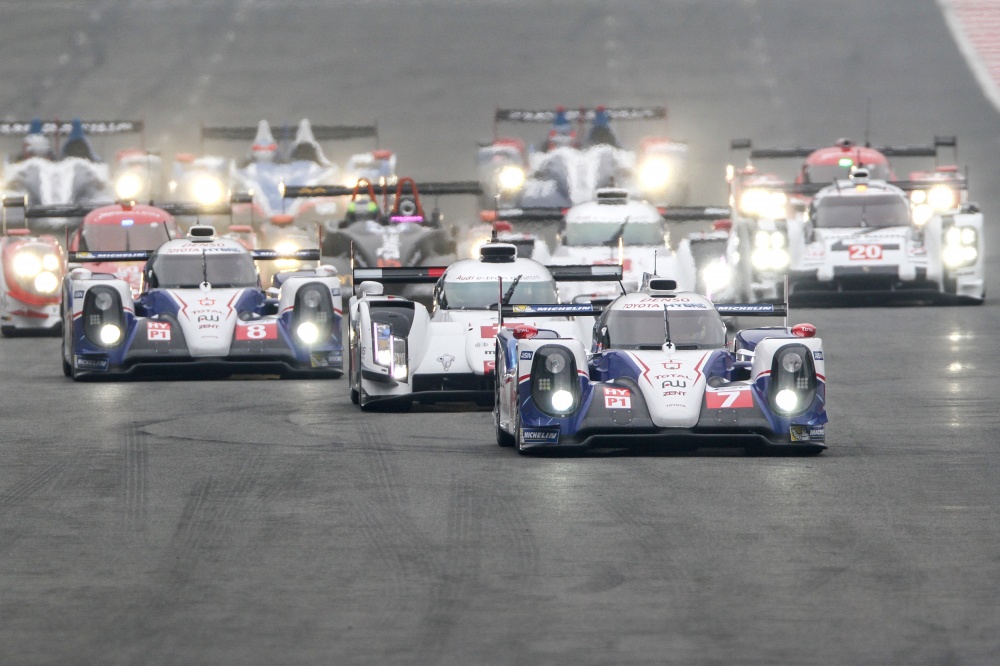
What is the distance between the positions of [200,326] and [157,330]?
39 centimetres

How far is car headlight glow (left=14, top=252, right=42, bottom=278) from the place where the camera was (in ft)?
80.9

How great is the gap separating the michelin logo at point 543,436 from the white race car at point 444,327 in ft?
7.77

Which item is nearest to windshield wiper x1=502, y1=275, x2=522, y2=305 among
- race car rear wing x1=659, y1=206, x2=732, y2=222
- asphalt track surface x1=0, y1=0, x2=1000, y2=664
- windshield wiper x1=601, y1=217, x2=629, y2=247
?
asphalt track surface x1=0, y1=0, x2=1000, y2=664

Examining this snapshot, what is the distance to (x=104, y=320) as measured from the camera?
63.7 feet

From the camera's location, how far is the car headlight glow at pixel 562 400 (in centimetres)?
1346

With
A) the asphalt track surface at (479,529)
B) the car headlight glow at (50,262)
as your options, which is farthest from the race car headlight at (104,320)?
the car headlight glow at (50,262)

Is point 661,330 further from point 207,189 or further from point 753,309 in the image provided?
point 207,189

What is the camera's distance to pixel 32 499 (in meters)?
11.9

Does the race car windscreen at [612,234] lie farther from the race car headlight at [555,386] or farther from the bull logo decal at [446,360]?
the race car headlight at [555,386]

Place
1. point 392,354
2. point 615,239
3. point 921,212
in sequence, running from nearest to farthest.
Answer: point 392,354 → point 615,239 → point 921,212

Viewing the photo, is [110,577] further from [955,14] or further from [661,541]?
[955,14]

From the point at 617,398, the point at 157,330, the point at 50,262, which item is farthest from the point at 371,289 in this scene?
the point at 50,262

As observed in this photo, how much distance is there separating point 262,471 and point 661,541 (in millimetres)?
3558

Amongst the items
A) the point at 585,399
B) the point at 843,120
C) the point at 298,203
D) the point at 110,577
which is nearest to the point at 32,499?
the point at 110,577
